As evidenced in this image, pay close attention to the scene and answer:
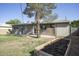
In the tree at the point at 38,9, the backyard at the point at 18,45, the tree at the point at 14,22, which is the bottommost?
the backyard at the point at 18,45

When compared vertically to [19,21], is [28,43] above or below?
below

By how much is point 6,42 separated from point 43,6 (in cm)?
77

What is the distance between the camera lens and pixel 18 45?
16.7ft

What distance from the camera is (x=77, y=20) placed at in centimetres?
501

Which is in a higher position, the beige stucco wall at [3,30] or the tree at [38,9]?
the tree at [38,9]

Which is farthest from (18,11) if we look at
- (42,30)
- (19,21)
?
(42,30)

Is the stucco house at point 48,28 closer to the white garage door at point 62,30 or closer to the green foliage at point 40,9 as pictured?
the white garage door at point 62,30

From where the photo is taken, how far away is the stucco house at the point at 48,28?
505 centimetres

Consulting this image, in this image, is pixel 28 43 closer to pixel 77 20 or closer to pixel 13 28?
pixel 13 28

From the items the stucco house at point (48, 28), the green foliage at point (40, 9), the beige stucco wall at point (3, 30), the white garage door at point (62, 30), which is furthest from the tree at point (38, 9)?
the beige stucco wall at point (3, 30)

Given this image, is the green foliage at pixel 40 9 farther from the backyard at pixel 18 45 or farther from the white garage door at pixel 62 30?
the backyard at pixel 18 45

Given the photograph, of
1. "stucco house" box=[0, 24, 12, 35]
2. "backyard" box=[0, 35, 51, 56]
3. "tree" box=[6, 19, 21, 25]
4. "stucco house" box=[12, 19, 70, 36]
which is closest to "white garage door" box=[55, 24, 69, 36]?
"stucco house" box=[12, 19, 70, 36]

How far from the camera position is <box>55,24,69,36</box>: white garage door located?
16.5ft

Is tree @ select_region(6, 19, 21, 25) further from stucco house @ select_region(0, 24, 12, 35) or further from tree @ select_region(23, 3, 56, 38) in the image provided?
tree @ select_region(23, 3, 56, 38)
